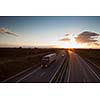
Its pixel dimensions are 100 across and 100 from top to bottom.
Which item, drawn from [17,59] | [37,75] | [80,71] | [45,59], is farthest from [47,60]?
[80,71]

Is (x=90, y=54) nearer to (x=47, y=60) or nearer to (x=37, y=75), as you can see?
(x=47, y=60)

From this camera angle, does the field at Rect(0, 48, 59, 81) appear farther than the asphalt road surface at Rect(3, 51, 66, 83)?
Yes

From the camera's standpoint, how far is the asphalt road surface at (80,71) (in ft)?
21.5

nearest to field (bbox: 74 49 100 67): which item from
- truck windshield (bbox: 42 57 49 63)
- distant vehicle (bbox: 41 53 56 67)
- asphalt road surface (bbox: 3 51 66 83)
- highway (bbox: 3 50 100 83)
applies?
highway (bbox: 3 50 100 83)

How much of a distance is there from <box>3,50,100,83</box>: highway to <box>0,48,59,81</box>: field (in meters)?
0.15

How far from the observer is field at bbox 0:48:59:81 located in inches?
262

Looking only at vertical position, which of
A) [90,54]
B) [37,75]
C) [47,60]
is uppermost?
[90,54]

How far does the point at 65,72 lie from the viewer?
22.0 feet

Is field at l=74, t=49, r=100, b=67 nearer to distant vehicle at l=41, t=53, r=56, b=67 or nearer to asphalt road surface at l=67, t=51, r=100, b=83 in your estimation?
asphalt road surface at l=67, t=51, r=100, b=83

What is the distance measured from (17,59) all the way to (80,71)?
178 cm

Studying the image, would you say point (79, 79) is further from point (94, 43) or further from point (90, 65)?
point (94, 43)
